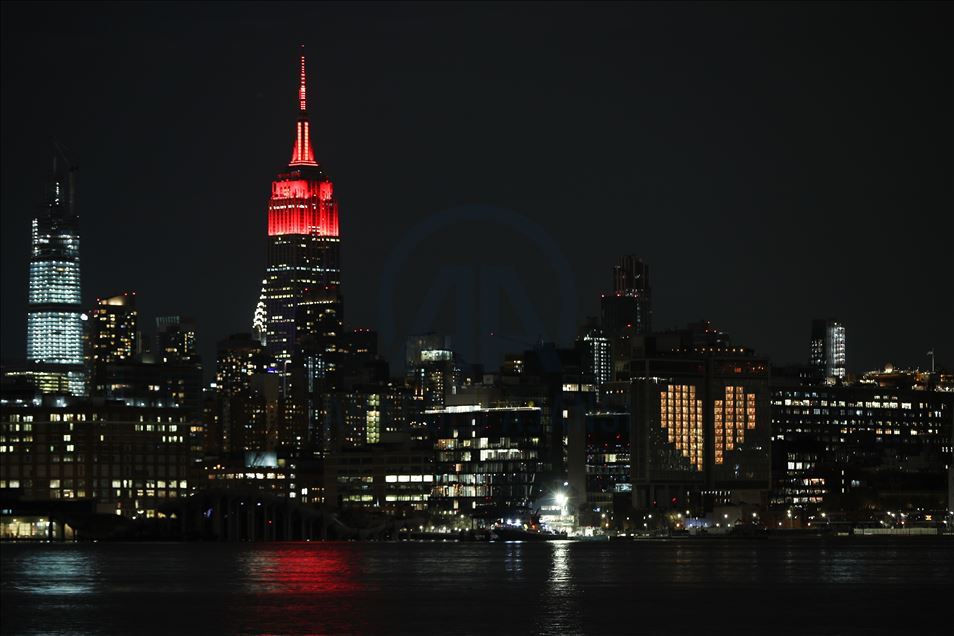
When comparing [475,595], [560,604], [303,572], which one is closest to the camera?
[560,604]

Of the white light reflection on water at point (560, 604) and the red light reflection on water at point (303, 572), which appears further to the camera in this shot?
the red light reflection on water at point (303, 572)

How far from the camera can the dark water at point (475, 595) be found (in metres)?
107

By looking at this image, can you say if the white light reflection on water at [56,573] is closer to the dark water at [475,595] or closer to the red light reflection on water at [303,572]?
the dark water at [475,595]

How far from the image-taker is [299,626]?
104 m

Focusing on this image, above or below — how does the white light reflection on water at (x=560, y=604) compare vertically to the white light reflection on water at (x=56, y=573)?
below

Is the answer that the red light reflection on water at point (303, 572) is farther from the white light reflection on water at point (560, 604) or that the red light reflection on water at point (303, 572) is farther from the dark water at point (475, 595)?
the white light reflection on water at point (560, 604)

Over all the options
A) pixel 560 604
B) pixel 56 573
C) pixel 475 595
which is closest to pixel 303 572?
pixel 56 573

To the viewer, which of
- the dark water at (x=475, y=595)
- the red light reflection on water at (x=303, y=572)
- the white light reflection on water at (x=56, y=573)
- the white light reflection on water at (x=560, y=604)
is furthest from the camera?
the white light reflection on water at (x=56, y=573)

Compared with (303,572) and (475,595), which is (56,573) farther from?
(475,595)

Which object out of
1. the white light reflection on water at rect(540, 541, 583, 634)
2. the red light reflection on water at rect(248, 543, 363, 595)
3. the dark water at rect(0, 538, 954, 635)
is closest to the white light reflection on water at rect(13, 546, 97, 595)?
the dark water at rect(0, 538, 954, 635)

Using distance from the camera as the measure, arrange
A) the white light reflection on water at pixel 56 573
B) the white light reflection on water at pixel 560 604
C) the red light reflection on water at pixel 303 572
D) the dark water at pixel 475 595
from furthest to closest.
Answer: the white light reflection on water at pixel 56 573 < the red light reflection on water at pixel 303 572 < the dark water at pixel 475 595 < the white light reflection on water at pixel 560 604

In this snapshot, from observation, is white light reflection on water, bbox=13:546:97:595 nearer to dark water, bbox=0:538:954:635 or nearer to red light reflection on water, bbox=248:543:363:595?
dark water, bbox=0:538:954:635

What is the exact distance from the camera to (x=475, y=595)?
420ft

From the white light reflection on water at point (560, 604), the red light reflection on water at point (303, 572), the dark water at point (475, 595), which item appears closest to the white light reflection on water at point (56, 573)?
the dark water at point (475, 595)
